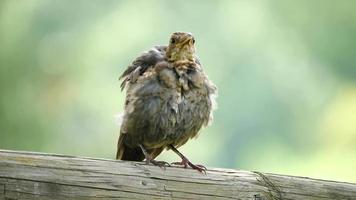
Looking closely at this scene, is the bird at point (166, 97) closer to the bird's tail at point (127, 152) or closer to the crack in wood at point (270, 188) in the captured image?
the bird's tail at point (127, 152)

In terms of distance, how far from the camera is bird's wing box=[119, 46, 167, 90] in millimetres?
3889

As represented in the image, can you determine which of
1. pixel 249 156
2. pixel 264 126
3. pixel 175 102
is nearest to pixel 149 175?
pixel 175 102

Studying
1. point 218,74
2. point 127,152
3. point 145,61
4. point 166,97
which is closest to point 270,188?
point 166,97

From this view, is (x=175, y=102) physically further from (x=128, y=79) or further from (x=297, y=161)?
(x=297, y=161)

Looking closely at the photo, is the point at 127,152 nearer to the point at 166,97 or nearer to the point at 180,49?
the point at 166,97

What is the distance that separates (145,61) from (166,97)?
0.70ft

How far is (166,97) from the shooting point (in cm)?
378

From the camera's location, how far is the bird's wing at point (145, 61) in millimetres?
3889

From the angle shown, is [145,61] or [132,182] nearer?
[132,182]

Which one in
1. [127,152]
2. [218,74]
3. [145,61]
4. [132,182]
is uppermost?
[218,74]

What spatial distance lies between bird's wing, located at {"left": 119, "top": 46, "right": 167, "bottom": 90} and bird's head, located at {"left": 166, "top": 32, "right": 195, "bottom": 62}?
0.13 ft

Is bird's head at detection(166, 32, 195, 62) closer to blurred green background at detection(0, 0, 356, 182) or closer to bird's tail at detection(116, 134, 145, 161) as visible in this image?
bird's tail at detection(116, 134, 145, 161)

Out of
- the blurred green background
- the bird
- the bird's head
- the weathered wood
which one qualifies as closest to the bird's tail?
the bird

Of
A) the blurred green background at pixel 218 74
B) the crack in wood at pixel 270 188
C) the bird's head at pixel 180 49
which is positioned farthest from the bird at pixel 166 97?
the blurred green background at pixel 218 74
